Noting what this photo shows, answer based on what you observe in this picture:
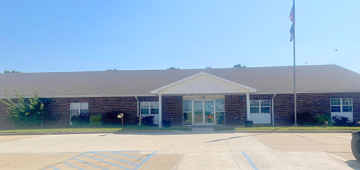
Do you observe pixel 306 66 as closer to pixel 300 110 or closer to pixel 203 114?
pixel 300 110

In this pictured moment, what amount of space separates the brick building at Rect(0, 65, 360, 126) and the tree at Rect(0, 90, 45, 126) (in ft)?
2.56

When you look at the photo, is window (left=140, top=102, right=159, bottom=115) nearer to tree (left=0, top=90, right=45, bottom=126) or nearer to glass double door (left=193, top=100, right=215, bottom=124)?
glass double door (left=193, top=100, right=215, bottom=124)

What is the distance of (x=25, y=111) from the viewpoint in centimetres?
2286

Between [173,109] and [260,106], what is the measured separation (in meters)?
6.82

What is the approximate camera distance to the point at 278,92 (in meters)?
22.2

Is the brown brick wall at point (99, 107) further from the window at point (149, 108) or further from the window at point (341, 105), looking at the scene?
the window at point (341, 105)

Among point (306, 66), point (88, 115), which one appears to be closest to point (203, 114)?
point (88, 115)

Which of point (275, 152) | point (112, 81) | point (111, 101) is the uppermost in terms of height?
point (112, 81)

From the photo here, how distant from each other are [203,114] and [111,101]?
738 cm

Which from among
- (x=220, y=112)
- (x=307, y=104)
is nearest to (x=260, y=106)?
(x=220, y=112)

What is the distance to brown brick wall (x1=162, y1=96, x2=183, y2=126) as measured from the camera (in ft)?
74.7

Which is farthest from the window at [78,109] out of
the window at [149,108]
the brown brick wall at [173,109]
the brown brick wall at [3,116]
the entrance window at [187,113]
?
the entrance window at [187,113]

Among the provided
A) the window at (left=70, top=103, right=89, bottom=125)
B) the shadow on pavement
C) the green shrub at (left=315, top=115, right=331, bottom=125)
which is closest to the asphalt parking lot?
the shadow on pavement

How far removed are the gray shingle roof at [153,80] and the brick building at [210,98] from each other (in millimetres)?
71
